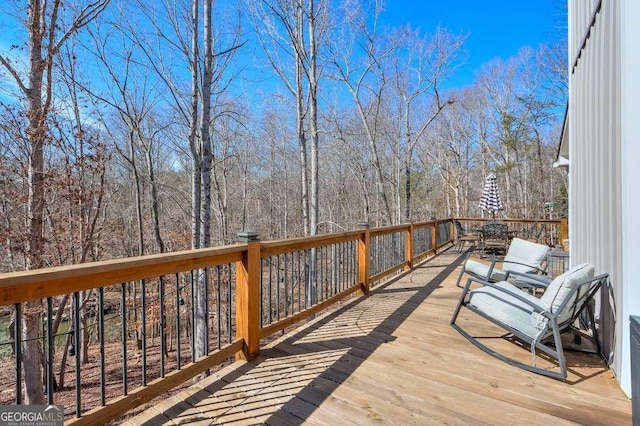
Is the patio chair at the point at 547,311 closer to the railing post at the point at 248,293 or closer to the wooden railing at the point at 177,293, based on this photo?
the wooden railing at the point at 177,293

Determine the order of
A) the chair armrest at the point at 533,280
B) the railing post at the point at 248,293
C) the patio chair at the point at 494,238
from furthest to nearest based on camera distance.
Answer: the patio chair at the point at 494,238 < the chair armrest at the point at 533,280 < the railing post at the point at 248,293

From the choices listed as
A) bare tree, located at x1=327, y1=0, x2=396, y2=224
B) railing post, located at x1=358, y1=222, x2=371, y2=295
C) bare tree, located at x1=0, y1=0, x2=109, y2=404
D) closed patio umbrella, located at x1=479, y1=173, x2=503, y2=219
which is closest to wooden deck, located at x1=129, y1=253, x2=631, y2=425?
railing post, located at x1=358, y1=222, x2=371, y2=295

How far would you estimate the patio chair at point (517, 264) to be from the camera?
390cm

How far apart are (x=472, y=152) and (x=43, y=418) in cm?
2163

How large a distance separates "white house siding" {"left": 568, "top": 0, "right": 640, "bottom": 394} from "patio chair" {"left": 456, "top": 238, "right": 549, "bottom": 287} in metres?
0.63

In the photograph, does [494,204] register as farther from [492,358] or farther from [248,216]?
[248,216]

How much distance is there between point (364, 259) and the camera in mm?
4512

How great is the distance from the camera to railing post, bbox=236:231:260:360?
258 cm

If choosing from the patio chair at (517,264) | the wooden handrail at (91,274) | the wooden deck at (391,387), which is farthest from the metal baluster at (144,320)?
the patio chair at (517,264)

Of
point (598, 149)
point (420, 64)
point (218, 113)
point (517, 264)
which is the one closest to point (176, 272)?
point (598, 149)

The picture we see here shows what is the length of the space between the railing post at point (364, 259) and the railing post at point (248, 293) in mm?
2080

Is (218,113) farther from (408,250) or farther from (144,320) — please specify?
(144,320)

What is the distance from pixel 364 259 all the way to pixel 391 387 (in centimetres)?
237

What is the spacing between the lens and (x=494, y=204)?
29.1 feet
